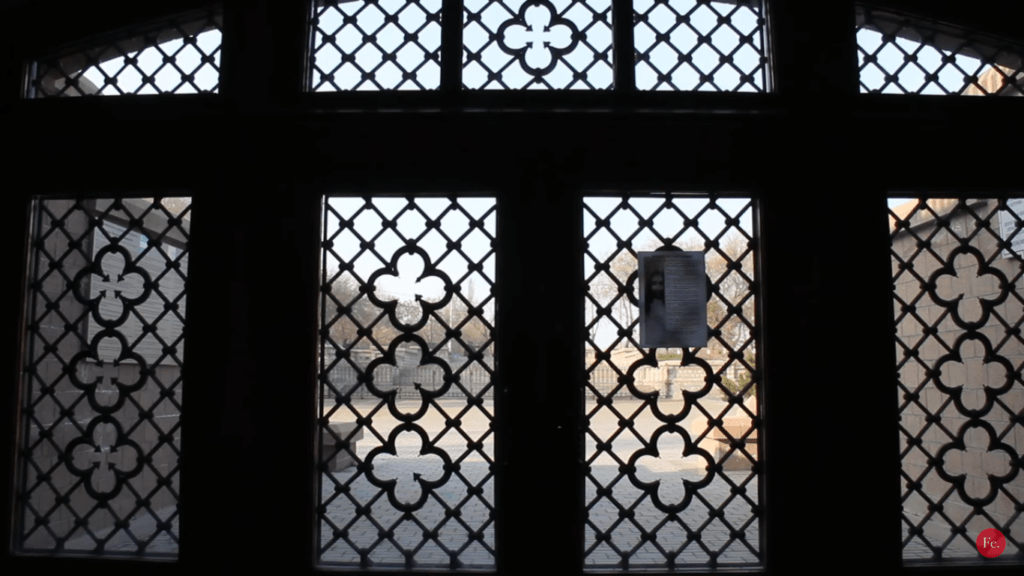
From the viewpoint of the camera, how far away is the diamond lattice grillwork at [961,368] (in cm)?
298

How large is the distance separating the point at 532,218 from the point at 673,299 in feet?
2.38

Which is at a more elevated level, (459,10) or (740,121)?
(459,10)

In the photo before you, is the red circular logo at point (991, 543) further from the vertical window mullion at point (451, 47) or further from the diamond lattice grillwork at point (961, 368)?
the vertical window mullion at point (451, 47)

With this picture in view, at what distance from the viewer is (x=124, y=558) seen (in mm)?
2986

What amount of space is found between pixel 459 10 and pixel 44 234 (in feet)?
7.41

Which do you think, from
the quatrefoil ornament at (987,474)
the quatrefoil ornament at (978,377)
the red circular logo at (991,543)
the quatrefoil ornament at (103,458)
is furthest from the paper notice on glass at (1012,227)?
the quatrefoil ornament at (103,458)

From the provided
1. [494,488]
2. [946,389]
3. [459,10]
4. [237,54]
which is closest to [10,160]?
[237,54]

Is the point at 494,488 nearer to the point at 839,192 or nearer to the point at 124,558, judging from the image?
the point at 124,558

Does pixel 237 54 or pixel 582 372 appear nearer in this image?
pixel 582 372

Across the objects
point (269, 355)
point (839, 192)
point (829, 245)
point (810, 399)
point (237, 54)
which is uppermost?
point (237, 54)

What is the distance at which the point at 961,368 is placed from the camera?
3.15m

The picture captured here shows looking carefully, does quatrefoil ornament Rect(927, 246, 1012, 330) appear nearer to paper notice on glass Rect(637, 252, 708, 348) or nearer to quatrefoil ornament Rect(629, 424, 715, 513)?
paper notice on glass Rect(637, 252, 708, 348)

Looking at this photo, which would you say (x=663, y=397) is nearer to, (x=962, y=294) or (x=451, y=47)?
(x=962, y=294)

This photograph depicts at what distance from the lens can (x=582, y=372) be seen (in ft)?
9.84
